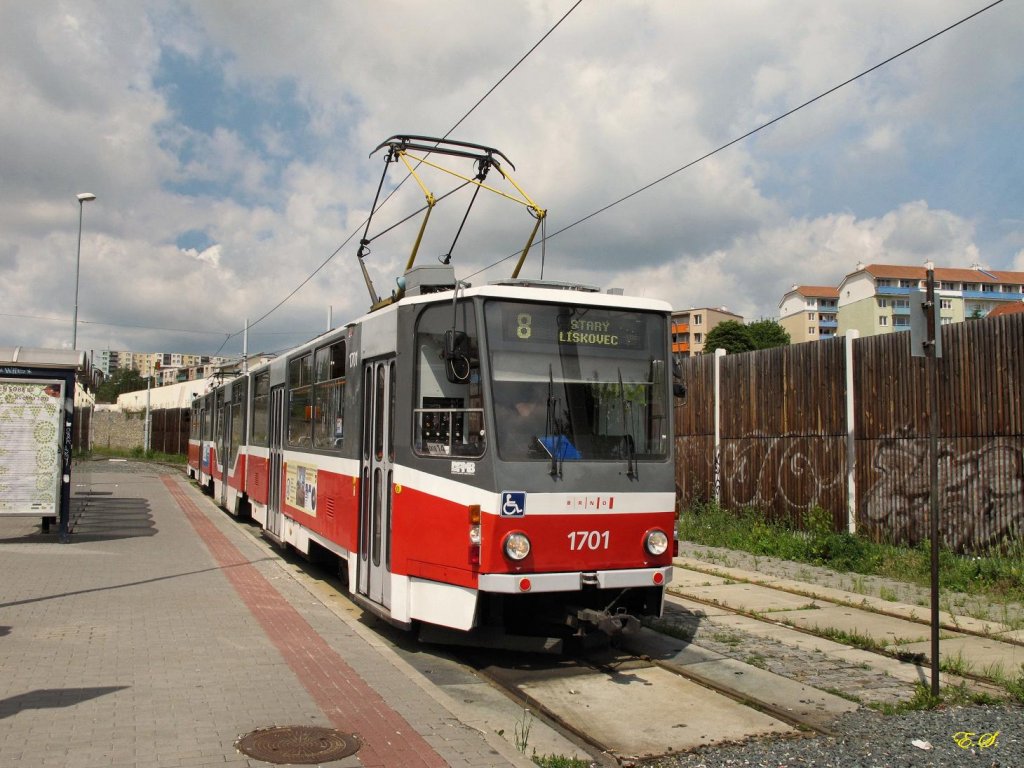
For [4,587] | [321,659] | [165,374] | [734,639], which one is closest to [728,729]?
[734,639]

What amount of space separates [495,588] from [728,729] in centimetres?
192

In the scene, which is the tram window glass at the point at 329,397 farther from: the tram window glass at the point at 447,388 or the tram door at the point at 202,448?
the tram door at the point at 202,448

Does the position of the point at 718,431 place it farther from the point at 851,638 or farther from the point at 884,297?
the point at 884,297

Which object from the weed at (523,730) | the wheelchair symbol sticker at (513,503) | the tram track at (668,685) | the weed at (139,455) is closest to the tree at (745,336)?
the weed at (139,455)

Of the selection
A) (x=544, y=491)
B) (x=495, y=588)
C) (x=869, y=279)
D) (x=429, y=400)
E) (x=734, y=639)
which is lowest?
(x=734, y=639)

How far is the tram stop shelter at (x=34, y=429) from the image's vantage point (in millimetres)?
14609

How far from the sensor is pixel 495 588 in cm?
693

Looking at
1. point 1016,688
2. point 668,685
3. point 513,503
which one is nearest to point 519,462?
point 513,503

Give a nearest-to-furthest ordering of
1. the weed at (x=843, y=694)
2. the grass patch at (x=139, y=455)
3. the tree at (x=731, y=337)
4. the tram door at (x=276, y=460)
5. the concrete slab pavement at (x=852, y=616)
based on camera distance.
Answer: the weed at (x=843, y=694)
the concrete slab pavement at (x=852, y=616)
the tram door at (x=276, y=460)
the grass patch at (x=139, y=455)
the tree at (x=731, y=337)

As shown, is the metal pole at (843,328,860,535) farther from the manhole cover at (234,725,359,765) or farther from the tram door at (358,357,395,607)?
the manhole cover at (234,725,359,765)

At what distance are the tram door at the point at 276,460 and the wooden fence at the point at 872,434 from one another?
5986 mm

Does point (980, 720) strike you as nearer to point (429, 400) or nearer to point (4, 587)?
point (429, 400)

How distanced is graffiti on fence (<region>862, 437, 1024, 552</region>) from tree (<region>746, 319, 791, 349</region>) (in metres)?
65.9

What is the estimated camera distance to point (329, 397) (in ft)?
34.9
